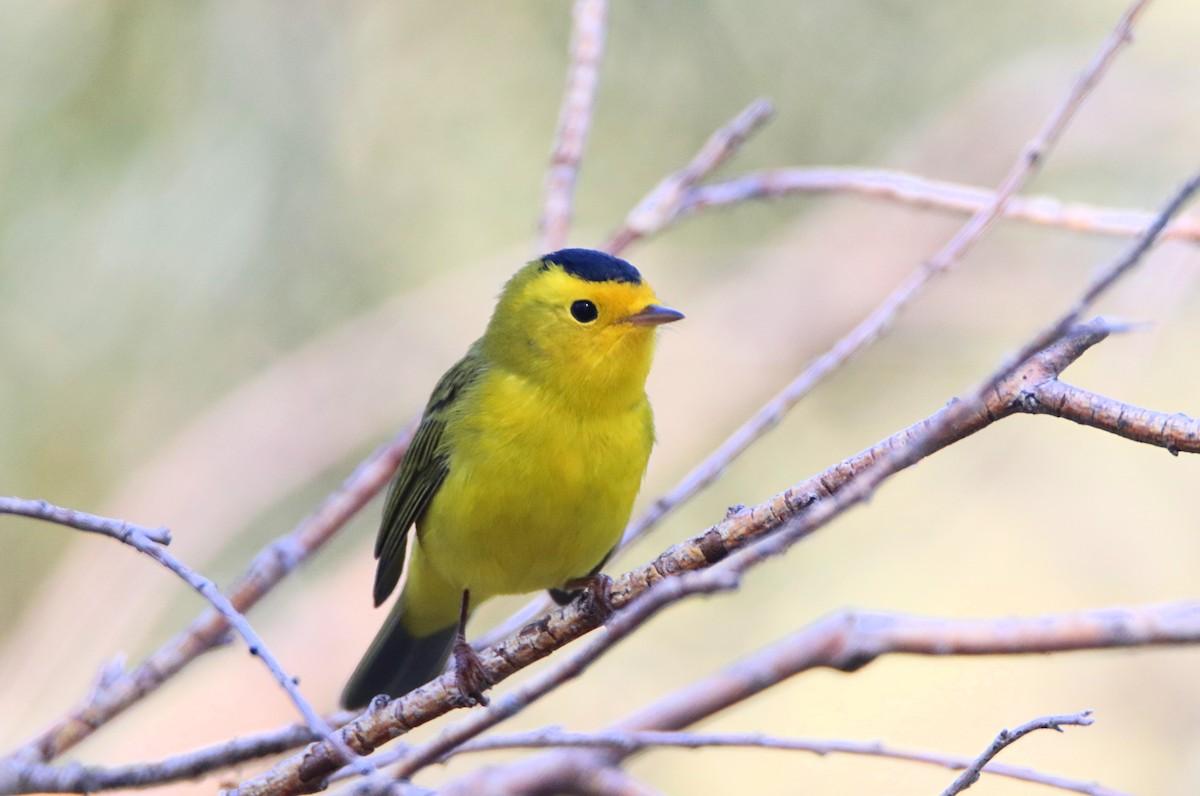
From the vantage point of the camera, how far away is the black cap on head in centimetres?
388

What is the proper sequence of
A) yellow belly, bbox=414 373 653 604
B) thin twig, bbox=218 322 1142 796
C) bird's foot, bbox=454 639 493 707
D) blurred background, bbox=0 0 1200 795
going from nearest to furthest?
thin twig, bbox=218 322 1142 796, bird's foot, bbox=454 639 493 707, yellow belly, bbox=414 373 653 604, blurred background, bbox=0 0 1200 795

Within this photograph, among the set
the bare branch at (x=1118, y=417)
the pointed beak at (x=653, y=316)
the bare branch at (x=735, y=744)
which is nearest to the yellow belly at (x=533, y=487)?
the pointed beak at (x=653, y=316)

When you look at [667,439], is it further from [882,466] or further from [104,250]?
[882,466]

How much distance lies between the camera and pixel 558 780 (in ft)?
6.64

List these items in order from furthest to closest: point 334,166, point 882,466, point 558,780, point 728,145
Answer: point 334,166
point 728,145
point 558,780
point 882,466

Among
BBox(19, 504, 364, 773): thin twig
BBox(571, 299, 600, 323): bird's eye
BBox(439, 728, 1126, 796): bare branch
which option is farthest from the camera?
BBox(571, 299, 600, 323): bird's eye

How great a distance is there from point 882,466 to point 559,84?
17.6 ft

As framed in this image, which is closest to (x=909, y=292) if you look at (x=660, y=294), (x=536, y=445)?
(x=536, y=445)

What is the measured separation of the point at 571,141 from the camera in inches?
158

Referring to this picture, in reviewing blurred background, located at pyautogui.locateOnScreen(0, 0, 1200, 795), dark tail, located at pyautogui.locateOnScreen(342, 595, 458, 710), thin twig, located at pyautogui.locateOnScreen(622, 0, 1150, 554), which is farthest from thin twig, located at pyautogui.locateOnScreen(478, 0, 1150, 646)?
blurred background, located at pyautogui.locateOnScreen(0, 0, 1200, 795)

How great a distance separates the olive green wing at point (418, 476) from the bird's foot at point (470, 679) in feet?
2.04

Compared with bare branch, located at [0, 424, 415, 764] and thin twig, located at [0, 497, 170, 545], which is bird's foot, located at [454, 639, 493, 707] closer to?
bare branch, located at [0, 424, 415, 764]

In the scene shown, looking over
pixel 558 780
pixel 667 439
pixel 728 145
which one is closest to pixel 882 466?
pixel 558 780

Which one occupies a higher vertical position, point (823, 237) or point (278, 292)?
point (278, 292)
